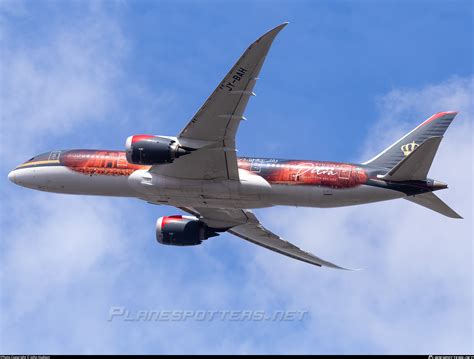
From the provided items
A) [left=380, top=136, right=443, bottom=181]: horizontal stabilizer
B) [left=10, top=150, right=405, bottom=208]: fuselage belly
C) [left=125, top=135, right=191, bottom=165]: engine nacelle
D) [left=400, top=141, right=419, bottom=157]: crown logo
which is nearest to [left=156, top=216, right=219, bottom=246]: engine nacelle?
[left=10, top=150, right=405, bottom=208]: fuselage belly

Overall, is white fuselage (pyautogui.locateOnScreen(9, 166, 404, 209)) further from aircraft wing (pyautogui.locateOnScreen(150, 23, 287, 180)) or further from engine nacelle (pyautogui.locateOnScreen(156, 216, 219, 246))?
engine nacelle (pyautogui.locateOnScreen(156, 216, 219, 246))

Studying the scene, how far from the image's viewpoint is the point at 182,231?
2415 inches

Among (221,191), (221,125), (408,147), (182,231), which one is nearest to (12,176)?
(182,231)

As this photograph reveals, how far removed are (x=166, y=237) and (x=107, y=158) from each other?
25.4ft

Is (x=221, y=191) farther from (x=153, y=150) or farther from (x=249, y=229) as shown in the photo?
(x=249, y=229)

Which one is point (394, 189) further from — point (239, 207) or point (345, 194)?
point (239, 207)

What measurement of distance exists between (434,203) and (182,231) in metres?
18.0

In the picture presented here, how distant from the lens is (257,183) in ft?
174

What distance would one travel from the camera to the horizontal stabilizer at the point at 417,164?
158ft

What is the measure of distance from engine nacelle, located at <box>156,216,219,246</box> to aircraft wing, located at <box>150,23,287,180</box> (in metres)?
8.25

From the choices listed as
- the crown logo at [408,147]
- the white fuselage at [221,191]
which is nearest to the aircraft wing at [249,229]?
the white fuselage at [221,191]

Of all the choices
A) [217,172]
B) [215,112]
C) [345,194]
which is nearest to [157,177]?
[217,172]

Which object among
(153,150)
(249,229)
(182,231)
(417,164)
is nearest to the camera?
(417,164)

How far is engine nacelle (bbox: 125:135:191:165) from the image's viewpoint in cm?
5172
